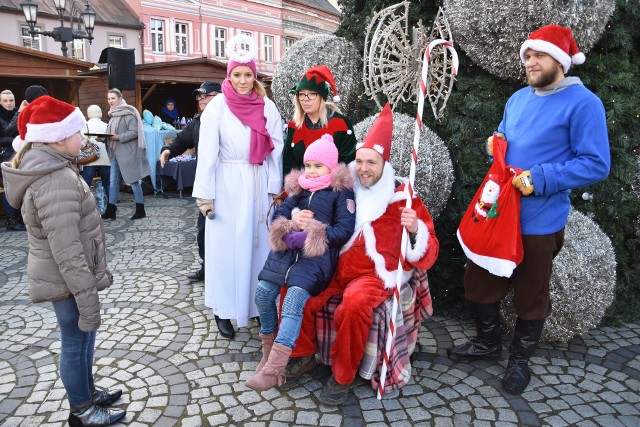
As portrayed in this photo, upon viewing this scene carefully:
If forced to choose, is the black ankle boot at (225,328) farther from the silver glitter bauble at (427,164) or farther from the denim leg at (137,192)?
the denim leg at (137,192)

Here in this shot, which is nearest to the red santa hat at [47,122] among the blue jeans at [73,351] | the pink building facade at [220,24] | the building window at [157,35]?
the blue jeans at [73,351]

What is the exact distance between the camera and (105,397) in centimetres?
320

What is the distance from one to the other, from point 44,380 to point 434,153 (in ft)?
10.7

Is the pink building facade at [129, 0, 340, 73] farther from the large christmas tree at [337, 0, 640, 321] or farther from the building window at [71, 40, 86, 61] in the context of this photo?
the large christmas tree at [337, 0, 640, 321]

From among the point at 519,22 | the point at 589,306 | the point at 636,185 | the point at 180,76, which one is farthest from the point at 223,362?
the point at 180,76

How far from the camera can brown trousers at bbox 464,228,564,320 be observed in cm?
331

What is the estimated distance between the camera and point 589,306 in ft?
12.2

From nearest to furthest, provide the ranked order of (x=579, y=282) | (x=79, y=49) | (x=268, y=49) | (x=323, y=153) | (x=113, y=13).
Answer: (x=323, y=153), (x=579, y=282), (x=79, y=49), (x=113, y=13), (x=268, y=49)

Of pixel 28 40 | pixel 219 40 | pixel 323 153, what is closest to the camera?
pixel 323 153

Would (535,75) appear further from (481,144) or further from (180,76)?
(180,76)

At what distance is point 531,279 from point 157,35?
27.7 meters

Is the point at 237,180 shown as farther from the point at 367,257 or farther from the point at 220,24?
the point at 220,24

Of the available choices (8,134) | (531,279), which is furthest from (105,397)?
(8,134)

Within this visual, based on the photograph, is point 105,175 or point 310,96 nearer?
point 310,96
